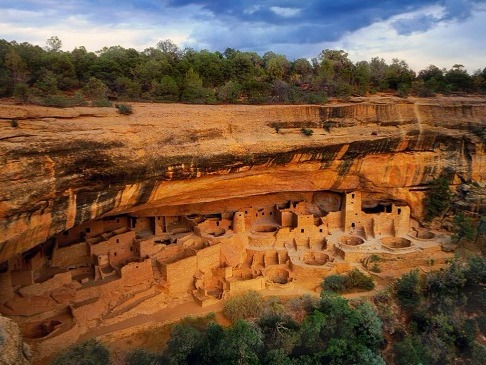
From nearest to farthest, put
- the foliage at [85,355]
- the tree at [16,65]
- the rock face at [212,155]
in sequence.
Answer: the rock face at [212,155], the foliage at [85,355], the tree at [16,65]

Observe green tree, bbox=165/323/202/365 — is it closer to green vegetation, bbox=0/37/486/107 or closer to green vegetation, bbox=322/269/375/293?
green vegetation, bbox=322/269/375/293

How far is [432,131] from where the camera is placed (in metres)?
15.2

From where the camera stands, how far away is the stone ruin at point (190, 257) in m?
11.0

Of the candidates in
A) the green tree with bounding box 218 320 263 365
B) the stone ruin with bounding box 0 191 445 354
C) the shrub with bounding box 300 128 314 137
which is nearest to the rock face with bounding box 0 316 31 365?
the stone ruin with bounding box 0 191 445 354

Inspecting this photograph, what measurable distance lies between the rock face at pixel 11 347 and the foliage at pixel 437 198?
15198 millimetres

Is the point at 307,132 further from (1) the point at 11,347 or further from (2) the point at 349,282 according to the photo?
(1) the point at 11,347

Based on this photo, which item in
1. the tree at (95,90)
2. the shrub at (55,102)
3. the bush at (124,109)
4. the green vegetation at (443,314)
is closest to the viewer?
the shrub at (55,102)

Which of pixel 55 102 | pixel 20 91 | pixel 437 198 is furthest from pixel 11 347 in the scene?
pixel 437 198

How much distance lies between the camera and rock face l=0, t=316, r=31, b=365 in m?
5.26

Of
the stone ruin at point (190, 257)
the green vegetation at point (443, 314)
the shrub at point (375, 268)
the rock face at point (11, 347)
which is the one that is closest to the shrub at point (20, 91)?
the stone ruin at point (190, 257)

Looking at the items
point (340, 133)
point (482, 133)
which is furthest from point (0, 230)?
point (482, 133)

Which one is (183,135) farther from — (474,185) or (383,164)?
(474,185)

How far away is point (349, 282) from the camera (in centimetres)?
1363

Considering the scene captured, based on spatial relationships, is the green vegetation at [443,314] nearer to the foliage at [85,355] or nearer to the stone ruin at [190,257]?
the stone ruin at [190,257]
